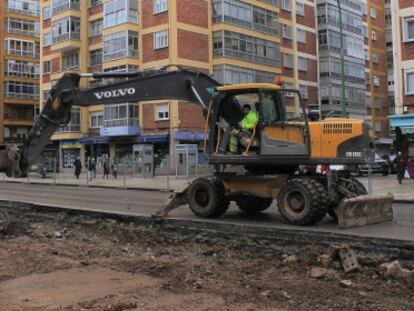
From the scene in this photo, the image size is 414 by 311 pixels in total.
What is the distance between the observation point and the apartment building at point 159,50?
162 feet

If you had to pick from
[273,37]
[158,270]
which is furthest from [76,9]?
[158,270]

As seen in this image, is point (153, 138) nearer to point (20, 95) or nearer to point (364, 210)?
point (20, 95)

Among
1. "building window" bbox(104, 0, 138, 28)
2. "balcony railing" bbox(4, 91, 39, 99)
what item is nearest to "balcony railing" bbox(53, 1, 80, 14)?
"building window" bbox(104, 0, 138, 28)

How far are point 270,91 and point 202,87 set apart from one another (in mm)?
1974

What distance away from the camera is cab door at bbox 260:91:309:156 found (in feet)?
39.3

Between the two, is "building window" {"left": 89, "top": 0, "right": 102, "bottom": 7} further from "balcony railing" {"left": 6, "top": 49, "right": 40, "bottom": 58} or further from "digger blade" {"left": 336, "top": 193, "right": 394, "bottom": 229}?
"digger blade" {"left": 336, "top": 193, "right": 394, "bottom": 229}

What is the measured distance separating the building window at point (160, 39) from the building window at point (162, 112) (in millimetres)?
5061

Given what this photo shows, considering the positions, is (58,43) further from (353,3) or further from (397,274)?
(397,274)

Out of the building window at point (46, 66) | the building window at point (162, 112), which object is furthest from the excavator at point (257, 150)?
the building window at point (46, 66)

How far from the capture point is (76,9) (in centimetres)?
5834

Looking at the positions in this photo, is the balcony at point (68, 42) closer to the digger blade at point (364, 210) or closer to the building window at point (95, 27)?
the building window at point (95, 27)

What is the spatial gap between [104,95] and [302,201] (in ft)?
18.0

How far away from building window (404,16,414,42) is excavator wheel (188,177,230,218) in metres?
23.3

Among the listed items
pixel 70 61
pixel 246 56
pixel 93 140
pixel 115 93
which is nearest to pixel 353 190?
pixel 115 93
